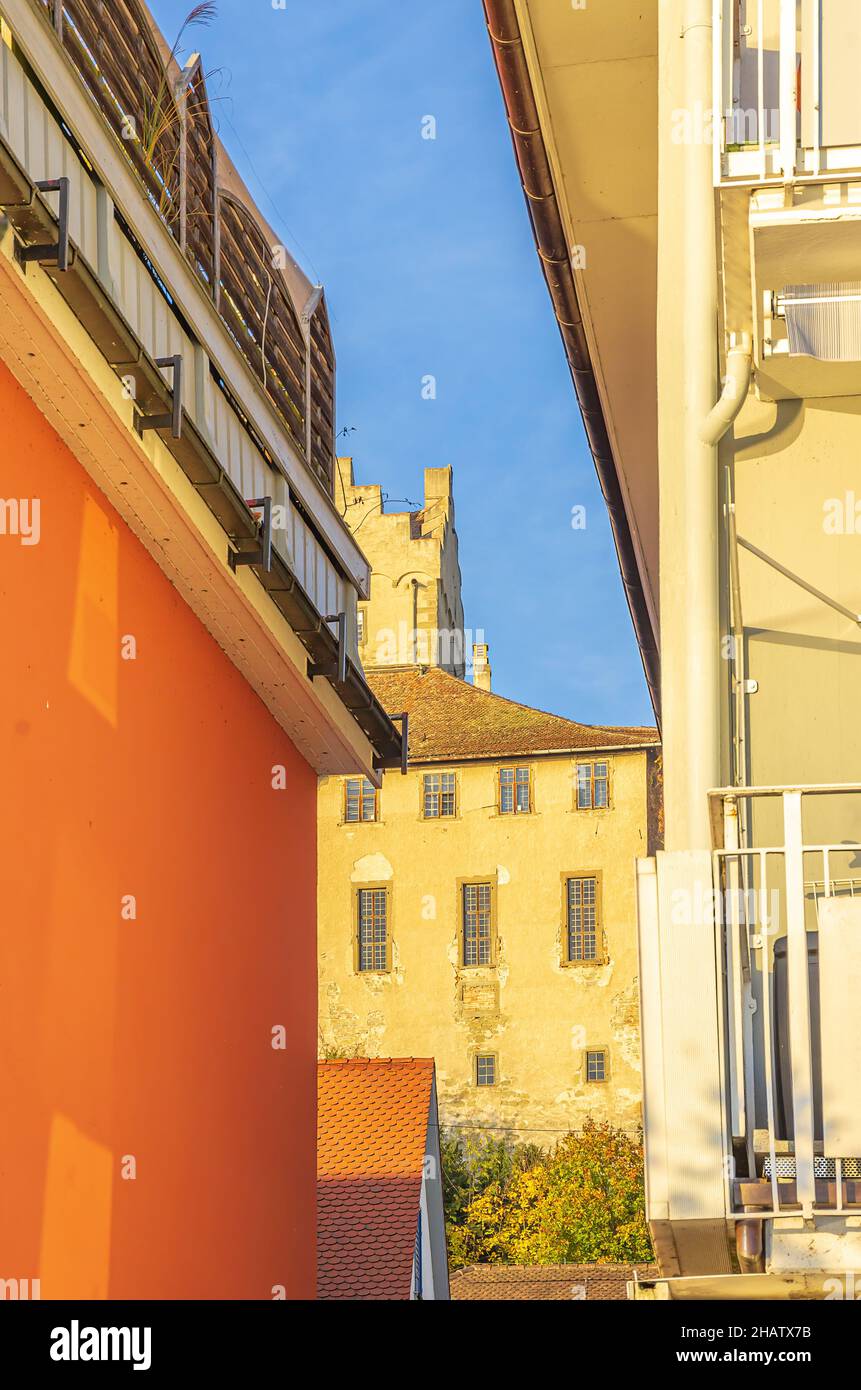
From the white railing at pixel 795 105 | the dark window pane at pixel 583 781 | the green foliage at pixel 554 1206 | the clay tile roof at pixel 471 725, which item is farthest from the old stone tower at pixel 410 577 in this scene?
the white railing at pixel 795 105

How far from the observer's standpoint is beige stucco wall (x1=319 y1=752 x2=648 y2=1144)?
159ft

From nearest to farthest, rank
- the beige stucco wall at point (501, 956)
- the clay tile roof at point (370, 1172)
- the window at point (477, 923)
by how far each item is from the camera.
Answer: the clay tile roof at point (370, 1172), the beige stucco wall at point (501, 956), the window at point (477, 923)

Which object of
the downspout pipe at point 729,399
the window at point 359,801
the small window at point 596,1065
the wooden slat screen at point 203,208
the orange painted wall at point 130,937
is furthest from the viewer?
the window at point 359,801

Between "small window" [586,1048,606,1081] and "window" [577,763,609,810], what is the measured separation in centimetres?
669

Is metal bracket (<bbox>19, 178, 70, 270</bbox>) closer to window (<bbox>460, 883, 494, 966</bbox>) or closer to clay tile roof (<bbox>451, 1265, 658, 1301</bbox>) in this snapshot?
clay tile roof (<bbox>451, 1265, 658, 1301</bbox>)

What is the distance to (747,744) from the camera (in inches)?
271

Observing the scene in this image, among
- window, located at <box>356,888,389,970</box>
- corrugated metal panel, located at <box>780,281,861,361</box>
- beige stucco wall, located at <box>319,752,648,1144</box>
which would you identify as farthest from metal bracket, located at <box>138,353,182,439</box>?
window, located at <box>356,888,389,970</box>

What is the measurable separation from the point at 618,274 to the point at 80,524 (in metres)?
3.36

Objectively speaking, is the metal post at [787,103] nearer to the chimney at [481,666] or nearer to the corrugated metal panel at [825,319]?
the corrugated metal panel at [825,319]

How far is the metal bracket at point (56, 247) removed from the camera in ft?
22.8

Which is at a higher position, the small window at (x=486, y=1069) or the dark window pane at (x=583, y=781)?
the dark window pane at (x=583, y=781)

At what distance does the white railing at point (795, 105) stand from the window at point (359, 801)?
4512cm
